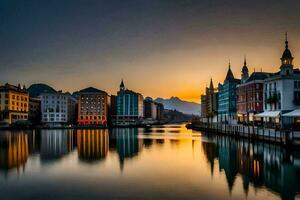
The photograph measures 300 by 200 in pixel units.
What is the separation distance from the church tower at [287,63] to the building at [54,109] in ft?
415

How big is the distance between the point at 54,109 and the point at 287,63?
132025mm

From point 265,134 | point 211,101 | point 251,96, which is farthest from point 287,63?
point 211,101

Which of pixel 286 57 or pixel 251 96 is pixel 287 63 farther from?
pixel 251 96

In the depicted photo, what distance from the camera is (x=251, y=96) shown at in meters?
92.6

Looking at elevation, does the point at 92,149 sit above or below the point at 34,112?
below

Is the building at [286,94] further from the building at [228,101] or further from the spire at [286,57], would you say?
the building at [228,101]

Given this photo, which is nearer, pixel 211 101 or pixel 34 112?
pixel 211 101

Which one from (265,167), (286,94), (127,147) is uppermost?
(286,94)

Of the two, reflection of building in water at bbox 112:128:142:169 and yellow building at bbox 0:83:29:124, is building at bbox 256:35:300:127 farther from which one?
yellow building at bbox 0:83:29:124

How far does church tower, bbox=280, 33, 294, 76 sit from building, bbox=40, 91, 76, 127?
126m

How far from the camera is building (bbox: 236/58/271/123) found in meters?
89.1

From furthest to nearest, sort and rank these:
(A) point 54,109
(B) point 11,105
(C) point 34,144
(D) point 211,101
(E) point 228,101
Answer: (D) point 211,101
(A) point 54,109
(B) point 11,105
(E) point 228,101
(C) point 34,144

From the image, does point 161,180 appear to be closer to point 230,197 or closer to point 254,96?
point 230,197

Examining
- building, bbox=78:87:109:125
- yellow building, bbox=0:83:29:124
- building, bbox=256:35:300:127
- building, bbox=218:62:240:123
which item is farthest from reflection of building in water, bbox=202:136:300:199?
building, bbox=78:87:109:125
